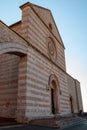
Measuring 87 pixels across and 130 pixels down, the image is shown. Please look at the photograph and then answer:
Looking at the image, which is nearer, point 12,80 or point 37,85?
point 37,85

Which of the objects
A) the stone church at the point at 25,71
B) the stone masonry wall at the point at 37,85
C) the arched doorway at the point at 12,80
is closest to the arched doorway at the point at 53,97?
the stone church at the point at 25,71

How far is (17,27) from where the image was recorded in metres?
10.1

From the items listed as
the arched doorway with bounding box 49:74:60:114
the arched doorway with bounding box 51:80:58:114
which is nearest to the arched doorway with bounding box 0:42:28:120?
the arched doorway with bounding box 49:74:60:114

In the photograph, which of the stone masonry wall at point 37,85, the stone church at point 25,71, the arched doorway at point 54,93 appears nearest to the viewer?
the stone church at point 25,71

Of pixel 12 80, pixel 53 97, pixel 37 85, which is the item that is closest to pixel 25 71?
pixel 37 85

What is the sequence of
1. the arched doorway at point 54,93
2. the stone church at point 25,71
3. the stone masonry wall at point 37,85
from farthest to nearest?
1. the arched doorway at point 54,93
2. the stone masonry wall at point 37,85
3. the stone church at point 25,71

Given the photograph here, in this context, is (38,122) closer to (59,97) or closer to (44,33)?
(59,97)

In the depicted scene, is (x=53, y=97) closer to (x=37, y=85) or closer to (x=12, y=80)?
(x=37, y=85)

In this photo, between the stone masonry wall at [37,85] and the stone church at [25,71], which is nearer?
the stone church at [25,71]

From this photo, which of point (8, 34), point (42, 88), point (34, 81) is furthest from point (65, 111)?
point (8, 34)

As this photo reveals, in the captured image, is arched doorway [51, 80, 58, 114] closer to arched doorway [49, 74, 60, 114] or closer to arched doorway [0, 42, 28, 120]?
arched doorway [49, 74, 60, 114]

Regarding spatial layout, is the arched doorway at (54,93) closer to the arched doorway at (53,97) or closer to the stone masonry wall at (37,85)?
the arched doorway at (53,97)

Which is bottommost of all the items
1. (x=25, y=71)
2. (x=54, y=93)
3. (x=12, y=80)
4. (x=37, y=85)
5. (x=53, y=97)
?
(x=53, y=97)

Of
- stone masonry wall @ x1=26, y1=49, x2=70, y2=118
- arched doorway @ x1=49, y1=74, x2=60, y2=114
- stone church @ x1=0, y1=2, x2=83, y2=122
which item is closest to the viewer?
stone church @ x1=0, y1=2, x2=83, y2=122
